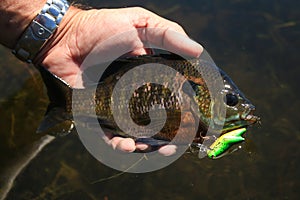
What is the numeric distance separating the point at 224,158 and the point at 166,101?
196 cm

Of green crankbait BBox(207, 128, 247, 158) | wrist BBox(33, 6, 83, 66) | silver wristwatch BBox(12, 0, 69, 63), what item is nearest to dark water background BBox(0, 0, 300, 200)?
green crankbait BBox(207, 128, 247, 158)

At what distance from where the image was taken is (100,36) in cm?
383

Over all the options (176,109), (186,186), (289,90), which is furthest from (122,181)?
(289,90)

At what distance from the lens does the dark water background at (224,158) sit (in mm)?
4609

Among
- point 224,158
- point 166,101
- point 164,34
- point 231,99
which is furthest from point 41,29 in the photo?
point 224,158

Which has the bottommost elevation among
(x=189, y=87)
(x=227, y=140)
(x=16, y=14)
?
(x=227, y=140)

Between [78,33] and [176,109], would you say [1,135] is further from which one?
[176,109]

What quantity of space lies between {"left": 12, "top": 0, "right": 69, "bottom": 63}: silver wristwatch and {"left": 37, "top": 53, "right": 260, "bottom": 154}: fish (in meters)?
0.68

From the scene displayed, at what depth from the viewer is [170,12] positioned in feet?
19.1

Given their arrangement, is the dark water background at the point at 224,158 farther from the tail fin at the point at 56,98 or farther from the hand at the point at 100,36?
the tail fin at the point at 56,98

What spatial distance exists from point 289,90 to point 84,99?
2.87 meters

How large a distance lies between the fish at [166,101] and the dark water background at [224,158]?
122 cm

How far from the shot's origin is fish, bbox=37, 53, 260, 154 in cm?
301

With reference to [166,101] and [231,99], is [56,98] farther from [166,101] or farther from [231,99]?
[231,99]
